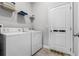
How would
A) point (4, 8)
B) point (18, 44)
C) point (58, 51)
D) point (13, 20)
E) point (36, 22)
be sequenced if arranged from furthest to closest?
point (36, 22) → point (58, 51) → point (13, 20) → point (4, 8) → point (18, 44)

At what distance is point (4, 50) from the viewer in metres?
1.49

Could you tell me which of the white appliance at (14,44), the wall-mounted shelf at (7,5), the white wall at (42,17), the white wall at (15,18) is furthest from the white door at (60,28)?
the wall-mounted shelf at (7,5)

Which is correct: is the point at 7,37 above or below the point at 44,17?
below

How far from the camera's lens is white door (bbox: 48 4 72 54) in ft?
8.18

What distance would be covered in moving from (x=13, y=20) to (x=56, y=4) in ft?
6.03

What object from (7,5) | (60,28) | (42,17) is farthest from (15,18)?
(60,28)

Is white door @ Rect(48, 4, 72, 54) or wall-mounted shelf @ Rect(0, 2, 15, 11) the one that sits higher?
wall-mounted shelf @ Rect(0, 2, 15, 11)

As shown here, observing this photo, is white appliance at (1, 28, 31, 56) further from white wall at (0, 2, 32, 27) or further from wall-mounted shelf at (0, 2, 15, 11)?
wall-mounted shelf at (0, 2, 15, 11)

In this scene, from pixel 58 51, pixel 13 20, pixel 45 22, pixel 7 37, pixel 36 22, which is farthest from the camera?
pixel 36 22

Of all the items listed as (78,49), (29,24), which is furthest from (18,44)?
(29,24)

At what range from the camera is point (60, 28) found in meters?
2.75

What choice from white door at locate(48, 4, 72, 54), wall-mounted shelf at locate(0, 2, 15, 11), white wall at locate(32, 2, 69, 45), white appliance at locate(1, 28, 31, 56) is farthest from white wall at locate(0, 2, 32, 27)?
white door at locate(48, 4, 72, 54)

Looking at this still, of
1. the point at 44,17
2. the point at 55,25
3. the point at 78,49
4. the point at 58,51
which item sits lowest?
the point at 58,51

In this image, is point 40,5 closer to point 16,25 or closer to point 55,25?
point 55,25
